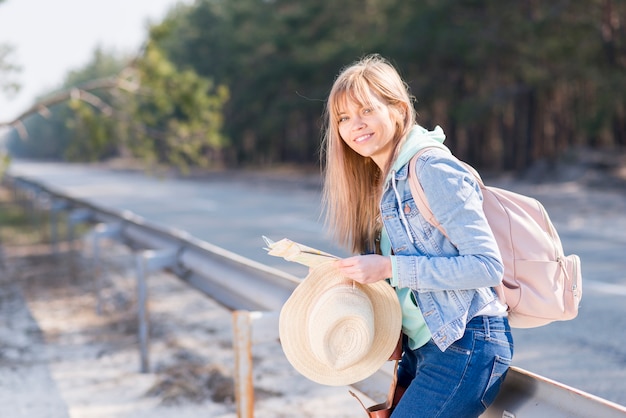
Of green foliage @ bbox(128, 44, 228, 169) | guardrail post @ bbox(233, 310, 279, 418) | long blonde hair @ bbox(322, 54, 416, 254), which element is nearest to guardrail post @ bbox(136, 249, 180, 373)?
guardrail post @ bbox(233, 310, 279, 418)

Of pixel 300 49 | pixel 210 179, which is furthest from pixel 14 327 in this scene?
pixel 210 179

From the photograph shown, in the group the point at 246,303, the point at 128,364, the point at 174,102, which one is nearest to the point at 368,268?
A: the point at 246,303

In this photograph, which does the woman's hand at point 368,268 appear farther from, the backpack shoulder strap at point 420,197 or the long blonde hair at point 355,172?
the long blonde hair at point 355,172

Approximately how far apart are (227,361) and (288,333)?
286 centimetres

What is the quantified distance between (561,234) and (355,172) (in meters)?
9.84

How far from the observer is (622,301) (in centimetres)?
661

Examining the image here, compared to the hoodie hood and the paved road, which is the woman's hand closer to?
the hoodie hood

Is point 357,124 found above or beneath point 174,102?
above

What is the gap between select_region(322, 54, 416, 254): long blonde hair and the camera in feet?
7.55

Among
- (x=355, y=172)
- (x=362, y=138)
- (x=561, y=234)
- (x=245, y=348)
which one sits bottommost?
(x=561, y=234)

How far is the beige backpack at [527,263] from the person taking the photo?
2.11 m

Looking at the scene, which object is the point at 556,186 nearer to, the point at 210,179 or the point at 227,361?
the point at 227,361

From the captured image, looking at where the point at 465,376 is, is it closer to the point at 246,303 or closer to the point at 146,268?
the point at 246,303

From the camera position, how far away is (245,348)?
2838 mm
